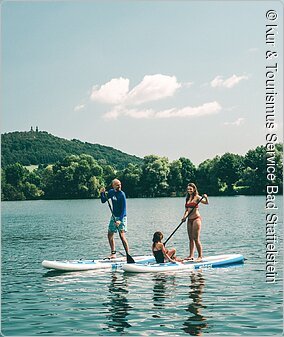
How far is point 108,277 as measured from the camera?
13.6 metres

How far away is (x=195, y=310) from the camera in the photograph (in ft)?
33.2

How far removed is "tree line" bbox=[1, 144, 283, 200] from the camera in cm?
5822

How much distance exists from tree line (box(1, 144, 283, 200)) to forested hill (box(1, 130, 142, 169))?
4.67 feet

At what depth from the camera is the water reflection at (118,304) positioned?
30.6ft

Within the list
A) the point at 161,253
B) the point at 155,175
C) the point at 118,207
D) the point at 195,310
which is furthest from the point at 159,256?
the point at 155,175

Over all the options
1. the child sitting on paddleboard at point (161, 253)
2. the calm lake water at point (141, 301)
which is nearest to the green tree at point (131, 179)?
the calm lake water at point (141, 301)

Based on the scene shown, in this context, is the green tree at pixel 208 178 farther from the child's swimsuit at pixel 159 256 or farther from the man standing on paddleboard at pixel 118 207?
the child's swimsuit at pixel 159 256

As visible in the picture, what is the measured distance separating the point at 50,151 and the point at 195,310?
7486cm

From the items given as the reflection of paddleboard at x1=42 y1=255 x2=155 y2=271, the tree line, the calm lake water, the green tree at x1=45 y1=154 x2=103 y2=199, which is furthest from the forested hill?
the calm lake water

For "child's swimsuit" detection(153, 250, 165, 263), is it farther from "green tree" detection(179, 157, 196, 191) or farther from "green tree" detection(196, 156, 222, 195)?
"green tree" detection(179, 157, 196, 191)

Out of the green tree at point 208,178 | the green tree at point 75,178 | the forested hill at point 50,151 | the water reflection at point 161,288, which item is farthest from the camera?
the green tree at point 75,178

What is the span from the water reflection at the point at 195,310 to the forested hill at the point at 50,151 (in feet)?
182

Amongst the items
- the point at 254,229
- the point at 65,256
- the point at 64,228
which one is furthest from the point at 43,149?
the point at 65,256

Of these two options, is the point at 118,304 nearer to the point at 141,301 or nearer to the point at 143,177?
the point at 141,301
